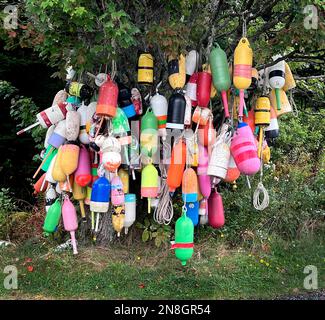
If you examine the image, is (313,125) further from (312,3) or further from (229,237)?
(312,3)

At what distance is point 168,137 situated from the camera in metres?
4.35

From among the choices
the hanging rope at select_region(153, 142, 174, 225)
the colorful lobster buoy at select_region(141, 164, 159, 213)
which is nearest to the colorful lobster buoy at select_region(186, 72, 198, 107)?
the hanging rope at select_region(153, 142, 174, 225)

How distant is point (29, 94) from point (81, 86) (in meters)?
2.63

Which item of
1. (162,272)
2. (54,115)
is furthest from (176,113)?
(162,272)

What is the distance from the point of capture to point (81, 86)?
176 inches

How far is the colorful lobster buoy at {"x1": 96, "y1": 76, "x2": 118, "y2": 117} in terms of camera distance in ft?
13.2

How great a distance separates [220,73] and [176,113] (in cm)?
50

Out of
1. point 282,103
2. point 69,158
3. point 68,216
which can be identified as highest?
point 282,103

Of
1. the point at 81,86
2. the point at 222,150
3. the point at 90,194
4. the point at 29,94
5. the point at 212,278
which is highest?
the point at 29,94

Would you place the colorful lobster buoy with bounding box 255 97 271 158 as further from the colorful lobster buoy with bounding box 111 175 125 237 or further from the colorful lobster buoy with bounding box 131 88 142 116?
the colorful lobster buoy with bounding box 111 175 125 237

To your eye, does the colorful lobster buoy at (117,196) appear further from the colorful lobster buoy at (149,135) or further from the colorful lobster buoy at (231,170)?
the colorful lobster buoy at (231,170)

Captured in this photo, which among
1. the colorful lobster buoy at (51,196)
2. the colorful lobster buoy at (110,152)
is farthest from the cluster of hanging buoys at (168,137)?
the colorful lobster buoy at (51,196)

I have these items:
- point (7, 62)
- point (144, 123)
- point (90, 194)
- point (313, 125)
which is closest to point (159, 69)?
point (144, 123)

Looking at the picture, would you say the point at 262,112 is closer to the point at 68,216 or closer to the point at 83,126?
the point at 83,126
